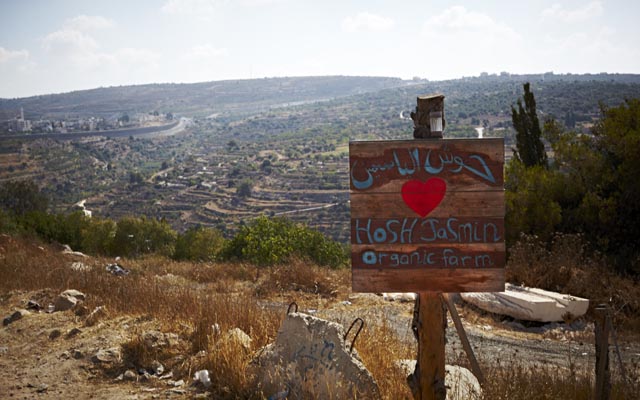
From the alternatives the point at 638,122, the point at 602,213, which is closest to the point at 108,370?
the point at 602,213

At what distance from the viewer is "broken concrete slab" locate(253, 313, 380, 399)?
357cm

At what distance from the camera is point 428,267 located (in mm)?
3096

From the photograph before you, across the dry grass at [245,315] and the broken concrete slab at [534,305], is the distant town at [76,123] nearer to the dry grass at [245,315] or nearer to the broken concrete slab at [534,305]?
the dry grass at [245,315]

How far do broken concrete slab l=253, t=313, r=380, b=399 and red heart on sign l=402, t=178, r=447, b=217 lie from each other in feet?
4.03

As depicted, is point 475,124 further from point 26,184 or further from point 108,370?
point 108,370

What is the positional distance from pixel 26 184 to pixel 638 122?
38.7 meters

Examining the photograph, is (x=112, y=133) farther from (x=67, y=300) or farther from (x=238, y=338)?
(x=238, y=338)

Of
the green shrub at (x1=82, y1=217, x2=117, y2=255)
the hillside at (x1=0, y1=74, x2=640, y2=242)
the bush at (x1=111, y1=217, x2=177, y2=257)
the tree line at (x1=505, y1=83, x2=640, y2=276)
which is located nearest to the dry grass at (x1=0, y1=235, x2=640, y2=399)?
the tree line at (x1=505, y1=83, x2=640, y2=276)

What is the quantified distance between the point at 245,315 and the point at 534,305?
15.4 feet

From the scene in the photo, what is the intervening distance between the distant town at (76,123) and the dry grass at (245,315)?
7375 cm

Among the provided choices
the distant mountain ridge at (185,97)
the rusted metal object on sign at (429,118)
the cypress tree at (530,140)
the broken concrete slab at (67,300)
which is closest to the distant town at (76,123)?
the distant mountain ridge at (185,97)

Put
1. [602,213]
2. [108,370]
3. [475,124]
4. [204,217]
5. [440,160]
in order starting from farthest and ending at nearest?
[475,124] → [204,217] → [602,213] → [108,370] → [440,160]

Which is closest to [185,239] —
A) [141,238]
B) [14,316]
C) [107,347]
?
[141,238]

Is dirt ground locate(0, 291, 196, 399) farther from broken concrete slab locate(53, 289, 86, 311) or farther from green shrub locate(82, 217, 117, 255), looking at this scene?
green shrub locate(82, 217, 117, 255)
